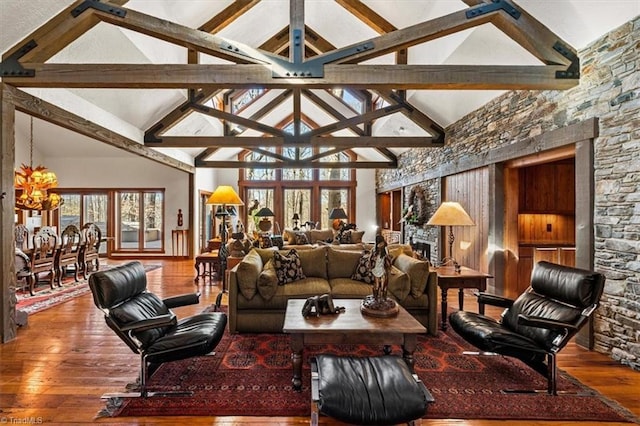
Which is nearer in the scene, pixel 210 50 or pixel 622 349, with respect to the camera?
pixel 622 349

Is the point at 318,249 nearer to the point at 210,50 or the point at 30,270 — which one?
the point at 210,50

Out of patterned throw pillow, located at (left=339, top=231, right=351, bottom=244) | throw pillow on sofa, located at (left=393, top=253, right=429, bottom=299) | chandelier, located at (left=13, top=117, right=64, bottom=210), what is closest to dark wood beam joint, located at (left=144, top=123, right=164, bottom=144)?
chandelier, located at (left=13, top=117, right=64, bottom=210)

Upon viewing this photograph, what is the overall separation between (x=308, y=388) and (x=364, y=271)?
1.83m

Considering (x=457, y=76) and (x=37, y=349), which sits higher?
(x=457, y=76)

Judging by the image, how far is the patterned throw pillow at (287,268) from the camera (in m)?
4.13

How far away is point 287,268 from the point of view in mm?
4195

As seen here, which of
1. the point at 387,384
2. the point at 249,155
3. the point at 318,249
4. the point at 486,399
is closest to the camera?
the point at 387,384

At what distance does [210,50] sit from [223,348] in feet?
10.2

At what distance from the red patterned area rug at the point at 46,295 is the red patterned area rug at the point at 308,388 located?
3.30 m

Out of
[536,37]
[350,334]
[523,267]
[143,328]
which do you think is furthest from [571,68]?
[143,328]

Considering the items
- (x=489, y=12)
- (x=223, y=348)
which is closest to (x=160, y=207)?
(x=223, y=348)

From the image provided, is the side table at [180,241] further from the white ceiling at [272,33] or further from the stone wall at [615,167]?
the stone wall at [615,167]

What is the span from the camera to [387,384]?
2.07 metres

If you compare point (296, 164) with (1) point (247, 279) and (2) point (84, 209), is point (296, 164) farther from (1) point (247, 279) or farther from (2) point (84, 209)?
(2) point (84, 209)
